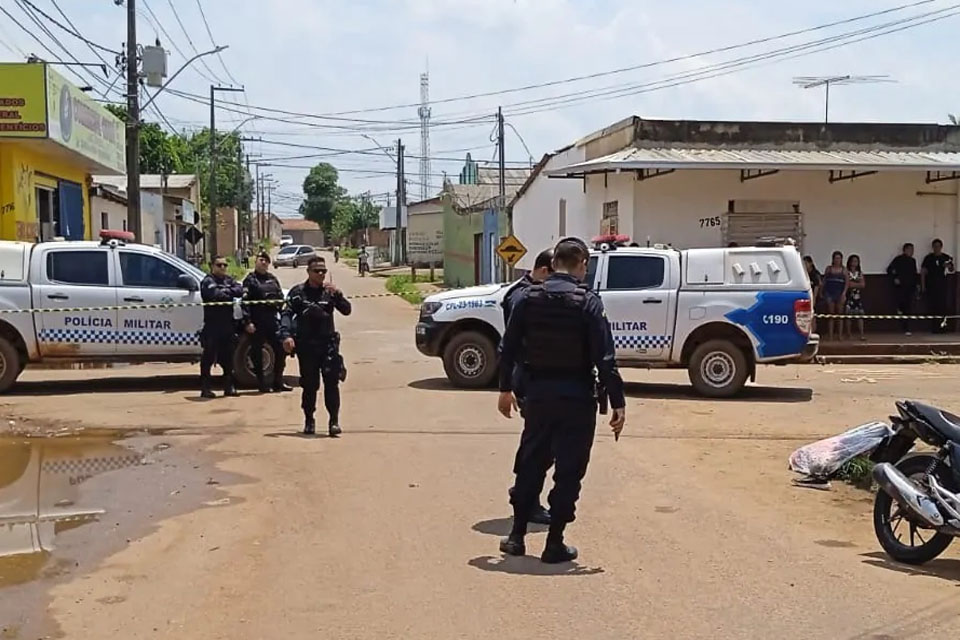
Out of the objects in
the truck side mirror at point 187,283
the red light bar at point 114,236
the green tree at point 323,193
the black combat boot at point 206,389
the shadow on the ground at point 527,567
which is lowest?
the shadow on the ground at point 527,567

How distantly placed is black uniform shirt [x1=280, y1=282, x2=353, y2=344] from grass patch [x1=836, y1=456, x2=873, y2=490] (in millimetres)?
4866

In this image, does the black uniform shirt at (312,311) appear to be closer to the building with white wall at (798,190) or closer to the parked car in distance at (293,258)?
the building with white wall at (798,190)

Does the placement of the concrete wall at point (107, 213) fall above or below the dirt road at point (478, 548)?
above

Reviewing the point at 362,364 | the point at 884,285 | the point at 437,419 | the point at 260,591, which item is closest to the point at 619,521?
the point at 260,591

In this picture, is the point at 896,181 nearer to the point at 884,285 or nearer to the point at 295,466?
the point at 884,285

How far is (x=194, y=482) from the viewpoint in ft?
31.5

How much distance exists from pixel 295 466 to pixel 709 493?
11.7 feet

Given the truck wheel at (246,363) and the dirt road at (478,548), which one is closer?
the dirt road at (478,548)

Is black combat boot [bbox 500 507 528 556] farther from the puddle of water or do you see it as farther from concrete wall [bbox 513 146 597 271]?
concrete wall [bbox 513 146 597 271]

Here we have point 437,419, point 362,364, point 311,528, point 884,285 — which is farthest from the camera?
point 884,285

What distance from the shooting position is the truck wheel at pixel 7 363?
15008 millimetres

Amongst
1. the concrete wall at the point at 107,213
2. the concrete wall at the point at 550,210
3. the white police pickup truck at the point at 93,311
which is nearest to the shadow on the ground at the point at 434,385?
the white police pickup truck at the point at 93,311

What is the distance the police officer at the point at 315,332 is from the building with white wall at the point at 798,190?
10804 mm

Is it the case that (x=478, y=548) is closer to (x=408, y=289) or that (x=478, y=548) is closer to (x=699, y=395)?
(x=699, y=395)
